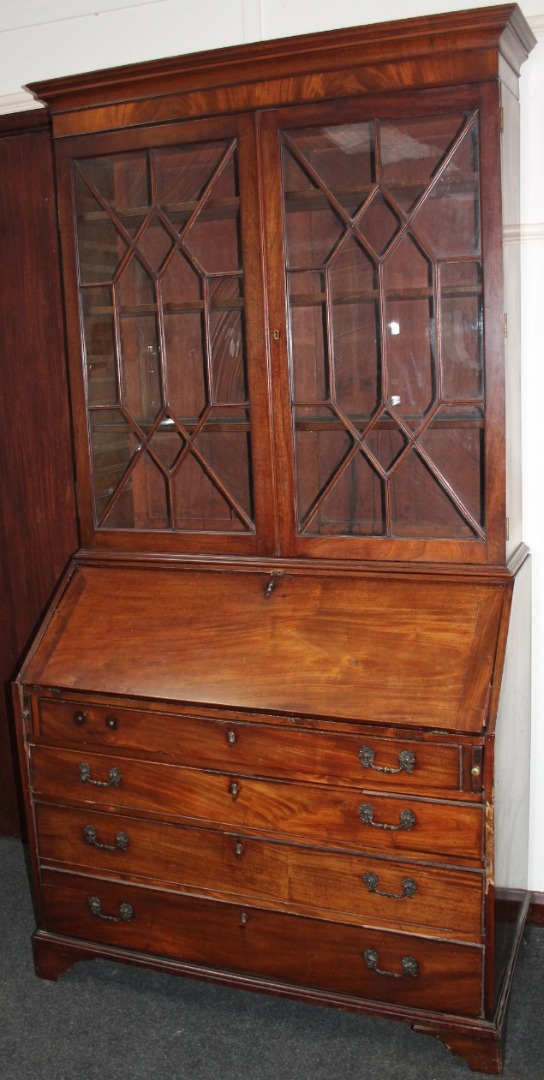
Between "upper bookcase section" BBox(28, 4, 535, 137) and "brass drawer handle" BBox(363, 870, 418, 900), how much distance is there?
1587 millimetres

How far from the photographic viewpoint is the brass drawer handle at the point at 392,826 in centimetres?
197

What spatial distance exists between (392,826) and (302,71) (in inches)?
61.2

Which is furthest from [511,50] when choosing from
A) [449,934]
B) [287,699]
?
[449,934]

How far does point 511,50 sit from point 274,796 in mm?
1622

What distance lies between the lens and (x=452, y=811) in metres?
1.94

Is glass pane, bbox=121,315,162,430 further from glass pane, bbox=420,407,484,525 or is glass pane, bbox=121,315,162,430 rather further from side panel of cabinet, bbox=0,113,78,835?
glass pane, bbox=420,407,484,525

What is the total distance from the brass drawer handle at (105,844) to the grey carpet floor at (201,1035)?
1.20ft

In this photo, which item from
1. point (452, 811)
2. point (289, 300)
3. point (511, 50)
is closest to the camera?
point (452, 811)

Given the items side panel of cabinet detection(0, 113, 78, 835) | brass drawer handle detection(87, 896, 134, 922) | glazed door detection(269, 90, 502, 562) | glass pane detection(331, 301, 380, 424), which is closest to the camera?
glazed door detection(269, 90, 502, 562)

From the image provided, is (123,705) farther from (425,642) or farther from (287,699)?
(425,642)

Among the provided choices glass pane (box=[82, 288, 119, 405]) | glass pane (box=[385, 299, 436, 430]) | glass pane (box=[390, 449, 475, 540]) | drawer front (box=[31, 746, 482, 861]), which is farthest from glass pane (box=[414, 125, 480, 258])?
drawer front (box=[31, 746, 482, 861])

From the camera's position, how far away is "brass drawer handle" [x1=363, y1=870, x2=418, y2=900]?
6.55 feet

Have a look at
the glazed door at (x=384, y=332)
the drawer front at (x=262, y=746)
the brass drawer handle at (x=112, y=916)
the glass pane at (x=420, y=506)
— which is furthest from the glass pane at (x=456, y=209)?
the brass drawer handle at (x=112, y=916)

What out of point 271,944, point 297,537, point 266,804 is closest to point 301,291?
point 297,537
